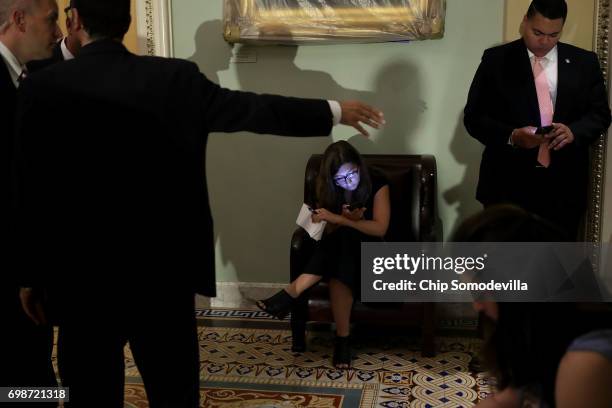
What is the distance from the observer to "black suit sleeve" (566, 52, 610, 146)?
320cm

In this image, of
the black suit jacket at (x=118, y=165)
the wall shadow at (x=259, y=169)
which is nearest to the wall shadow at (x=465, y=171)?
the wall shadow at (x=259, y=169)

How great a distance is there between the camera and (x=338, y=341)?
346 cm

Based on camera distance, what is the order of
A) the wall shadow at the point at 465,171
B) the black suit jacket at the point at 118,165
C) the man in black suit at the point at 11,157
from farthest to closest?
the wall shadow at the point at 465,171 → the man in black suit at the point at 11,157 → the black suit jacket at the point at 118,165

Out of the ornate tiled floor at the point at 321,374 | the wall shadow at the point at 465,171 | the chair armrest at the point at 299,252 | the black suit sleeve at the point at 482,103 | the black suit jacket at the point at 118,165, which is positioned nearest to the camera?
the black suit jacket at the point at 118,165

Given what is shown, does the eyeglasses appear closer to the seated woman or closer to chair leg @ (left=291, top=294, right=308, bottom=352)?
the seated woman

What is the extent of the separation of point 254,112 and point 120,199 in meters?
0.46

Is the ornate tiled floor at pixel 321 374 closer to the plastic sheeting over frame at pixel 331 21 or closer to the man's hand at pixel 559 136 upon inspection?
the man's hand at pixel 559 136

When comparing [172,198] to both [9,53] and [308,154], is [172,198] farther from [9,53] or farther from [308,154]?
[308,154]

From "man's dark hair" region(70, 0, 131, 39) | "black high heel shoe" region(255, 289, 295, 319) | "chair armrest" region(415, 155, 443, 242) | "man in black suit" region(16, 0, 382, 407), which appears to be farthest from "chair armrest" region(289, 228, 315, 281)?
"man's dark hair" region(70, 0, 131, 39)

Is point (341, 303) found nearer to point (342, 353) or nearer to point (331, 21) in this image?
point (342, 353)

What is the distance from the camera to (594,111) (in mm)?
3279

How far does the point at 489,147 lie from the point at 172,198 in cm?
200

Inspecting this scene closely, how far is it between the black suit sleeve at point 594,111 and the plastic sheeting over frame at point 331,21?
3.02ft

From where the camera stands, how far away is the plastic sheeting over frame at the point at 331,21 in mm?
3867
